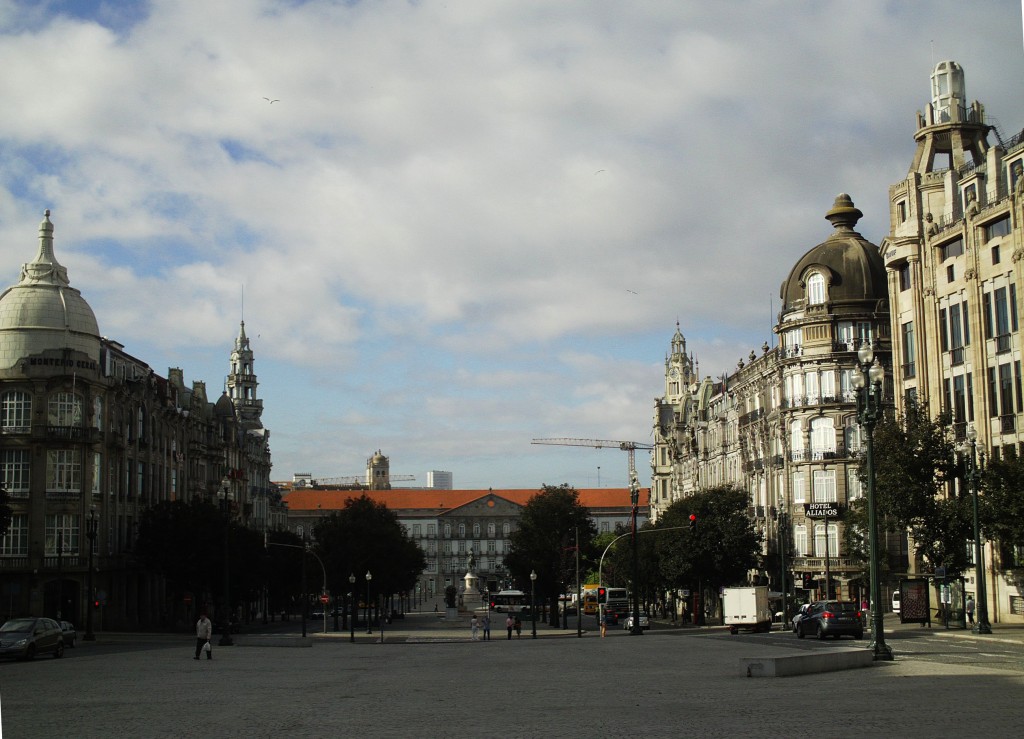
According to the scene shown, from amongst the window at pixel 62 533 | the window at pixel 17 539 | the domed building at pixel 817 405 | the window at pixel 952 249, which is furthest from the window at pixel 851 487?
the window at pixel 17 539

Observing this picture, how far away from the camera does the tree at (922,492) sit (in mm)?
54406

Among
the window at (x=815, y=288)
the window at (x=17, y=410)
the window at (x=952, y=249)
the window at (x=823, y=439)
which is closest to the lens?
the window at (x=952, y=249)

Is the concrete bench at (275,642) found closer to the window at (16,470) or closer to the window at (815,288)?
the window at (16,470)

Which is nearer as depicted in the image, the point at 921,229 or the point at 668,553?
the point at 921,229

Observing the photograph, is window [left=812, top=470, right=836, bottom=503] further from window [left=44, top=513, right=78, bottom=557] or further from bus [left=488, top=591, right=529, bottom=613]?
window [left=44, top=513, right=78, bottom=557]

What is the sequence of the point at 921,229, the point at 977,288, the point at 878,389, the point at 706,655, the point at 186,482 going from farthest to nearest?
the point at 186,482 < the point at 921,229 < the point at 977,288 < the point at 706,655 < the point at 878,389

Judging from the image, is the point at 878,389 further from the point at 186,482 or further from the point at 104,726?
the point at 186,482

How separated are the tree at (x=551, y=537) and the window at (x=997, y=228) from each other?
47.7m

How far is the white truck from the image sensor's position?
63.0m

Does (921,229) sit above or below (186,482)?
above

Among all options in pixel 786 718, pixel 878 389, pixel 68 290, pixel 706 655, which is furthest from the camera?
pixel 68 290

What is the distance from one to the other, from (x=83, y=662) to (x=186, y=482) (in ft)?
212

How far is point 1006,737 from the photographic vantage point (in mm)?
16766

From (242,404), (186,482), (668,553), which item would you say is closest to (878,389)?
(668,553)
